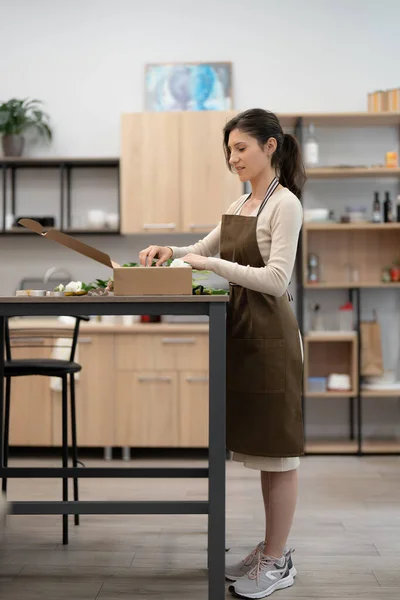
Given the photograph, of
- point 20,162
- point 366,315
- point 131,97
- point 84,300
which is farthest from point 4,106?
point 84,300

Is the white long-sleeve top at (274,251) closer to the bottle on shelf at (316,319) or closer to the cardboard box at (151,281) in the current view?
the cardboard box at (151,281)

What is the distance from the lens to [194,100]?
16.0 ft

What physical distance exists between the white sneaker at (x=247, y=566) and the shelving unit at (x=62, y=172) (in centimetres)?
275

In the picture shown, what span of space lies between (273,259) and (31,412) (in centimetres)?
271

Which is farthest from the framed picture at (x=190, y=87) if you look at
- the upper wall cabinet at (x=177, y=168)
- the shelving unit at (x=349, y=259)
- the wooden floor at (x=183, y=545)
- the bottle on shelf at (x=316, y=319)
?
the wooden floor at (x=183, y=545)

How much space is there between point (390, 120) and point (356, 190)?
51cm

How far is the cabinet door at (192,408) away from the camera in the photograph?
443 centimetres

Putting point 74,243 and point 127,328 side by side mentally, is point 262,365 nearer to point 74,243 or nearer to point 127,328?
point 74,243

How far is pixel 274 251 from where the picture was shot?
2232 millimetres

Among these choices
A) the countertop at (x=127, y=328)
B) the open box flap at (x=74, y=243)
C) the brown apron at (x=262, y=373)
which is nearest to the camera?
the open box flap at (x=74, y=243)

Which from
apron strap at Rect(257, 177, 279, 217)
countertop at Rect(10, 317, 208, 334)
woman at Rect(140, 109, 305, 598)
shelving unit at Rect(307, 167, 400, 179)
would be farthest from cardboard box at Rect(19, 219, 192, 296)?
shelving unit at Rect(307, 167, 400, 179)

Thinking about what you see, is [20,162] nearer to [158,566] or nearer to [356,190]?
[356,190]

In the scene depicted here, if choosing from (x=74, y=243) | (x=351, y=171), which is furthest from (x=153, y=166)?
(x=74, y=243)

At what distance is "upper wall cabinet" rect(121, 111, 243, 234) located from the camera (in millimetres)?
4633
